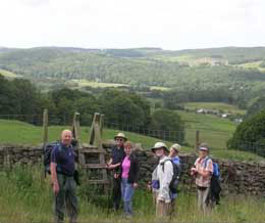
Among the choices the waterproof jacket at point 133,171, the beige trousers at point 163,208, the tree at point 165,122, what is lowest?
the tree at point 165,122

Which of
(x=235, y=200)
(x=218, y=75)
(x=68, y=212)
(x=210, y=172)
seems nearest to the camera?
(x=68, y=212)

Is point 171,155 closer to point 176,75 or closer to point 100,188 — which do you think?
point 100,188

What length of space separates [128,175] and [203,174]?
1.47 meters

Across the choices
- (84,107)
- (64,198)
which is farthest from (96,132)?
(84,107)

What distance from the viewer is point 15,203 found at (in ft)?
38.9

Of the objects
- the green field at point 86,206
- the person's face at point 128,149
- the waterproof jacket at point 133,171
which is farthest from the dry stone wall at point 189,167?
the waterproof jacket at point 133,171

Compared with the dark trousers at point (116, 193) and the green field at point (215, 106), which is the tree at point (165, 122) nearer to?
the dark trousers at point (116, 193)

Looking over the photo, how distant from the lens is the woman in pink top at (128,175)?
1248 centimetres

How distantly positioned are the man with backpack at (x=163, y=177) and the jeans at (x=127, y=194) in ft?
4.10

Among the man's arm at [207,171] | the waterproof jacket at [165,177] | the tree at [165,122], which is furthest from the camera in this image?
the tree at [165,122]

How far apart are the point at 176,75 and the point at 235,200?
183 meters

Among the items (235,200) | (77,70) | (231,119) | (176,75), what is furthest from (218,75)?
(235,200)

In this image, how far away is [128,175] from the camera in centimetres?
1252

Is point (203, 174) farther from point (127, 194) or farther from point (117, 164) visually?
point (117, 164)
